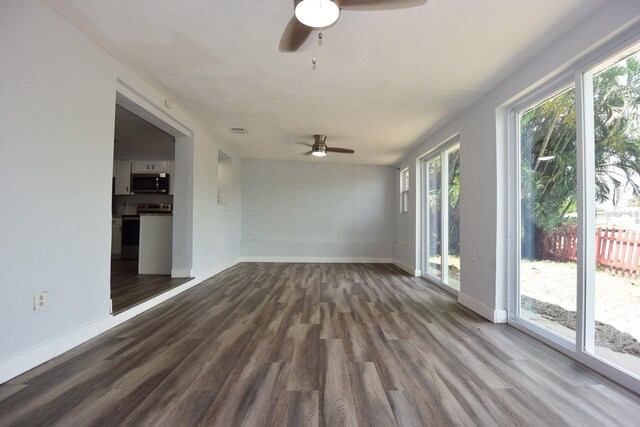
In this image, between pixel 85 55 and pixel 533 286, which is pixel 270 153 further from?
pixel 533 286

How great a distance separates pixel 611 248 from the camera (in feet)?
6.28

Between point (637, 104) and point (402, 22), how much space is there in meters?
1.55

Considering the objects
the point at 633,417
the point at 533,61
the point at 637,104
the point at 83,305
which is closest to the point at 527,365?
the point at 633,417

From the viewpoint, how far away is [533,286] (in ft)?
8.70

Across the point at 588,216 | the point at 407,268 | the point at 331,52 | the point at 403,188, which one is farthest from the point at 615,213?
the point at 403,188

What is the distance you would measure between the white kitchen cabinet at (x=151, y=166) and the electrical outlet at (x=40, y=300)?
15.6 ft

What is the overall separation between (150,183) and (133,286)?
3172 millimetres

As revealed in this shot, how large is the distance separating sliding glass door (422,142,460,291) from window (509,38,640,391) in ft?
4.21

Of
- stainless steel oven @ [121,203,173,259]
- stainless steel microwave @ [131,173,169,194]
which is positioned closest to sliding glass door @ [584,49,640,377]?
stainless steel microwave @ [131,173,169,194]

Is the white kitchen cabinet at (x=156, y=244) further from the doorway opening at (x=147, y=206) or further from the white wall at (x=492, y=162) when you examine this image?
the white wall at (x=492, y=162)

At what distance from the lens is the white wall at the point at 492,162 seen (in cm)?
197

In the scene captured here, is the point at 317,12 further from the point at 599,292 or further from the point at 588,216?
the point at 599,292

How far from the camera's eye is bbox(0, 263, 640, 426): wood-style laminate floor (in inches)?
56.8

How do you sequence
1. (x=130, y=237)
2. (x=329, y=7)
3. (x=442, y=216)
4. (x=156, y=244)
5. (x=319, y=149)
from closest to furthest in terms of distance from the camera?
(x=329, y=7) < (x=442, y=216) < (x=156, y=244) < (x=319, y=149) < (x=130, y=237)
